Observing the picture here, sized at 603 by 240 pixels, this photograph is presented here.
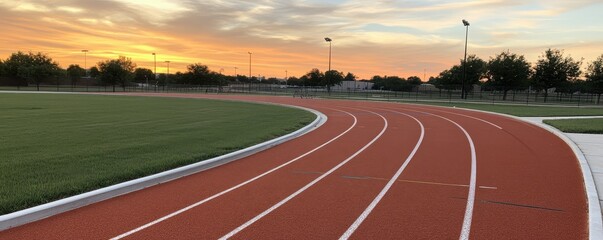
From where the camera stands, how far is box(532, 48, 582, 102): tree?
2105 inches

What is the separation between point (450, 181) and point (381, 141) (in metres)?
5.27

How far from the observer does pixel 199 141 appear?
11102 millimetres

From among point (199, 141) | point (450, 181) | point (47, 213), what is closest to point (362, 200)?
point (450, 181)

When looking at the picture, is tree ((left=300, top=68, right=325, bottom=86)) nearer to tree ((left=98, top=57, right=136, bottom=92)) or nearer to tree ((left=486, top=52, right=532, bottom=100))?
tree ((left=98, top=57, right=136, bottom=92))

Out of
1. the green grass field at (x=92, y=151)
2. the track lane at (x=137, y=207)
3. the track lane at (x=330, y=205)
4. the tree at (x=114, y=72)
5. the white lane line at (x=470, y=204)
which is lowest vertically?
the track lane at (x=137, y=207)

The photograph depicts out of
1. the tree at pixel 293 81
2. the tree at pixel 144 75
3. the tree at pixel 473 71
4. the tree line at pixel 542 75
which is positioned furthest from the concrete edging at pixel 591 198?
the tree at pixel 144 75

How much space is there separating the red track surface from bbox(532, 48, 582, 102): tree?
50.9m

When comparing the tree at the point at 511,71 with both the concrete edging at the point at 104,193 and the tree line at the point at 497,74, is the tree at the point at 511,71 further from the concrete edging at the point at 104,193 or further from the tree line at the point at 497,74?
the concrete edging at the point at 104,193

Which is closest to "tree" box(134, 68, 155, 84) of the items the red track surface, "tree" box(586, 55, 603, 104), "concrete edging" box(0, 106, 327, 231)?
"tree" box(586, 55, 603, 104)

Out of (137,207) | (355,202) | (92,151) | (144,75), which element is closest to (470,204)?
(355,202)

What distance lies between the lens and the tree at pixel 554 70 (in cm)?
5347

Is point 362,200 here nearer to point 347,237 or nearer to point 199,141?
point 347,237

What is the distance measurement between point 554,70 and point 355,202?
5823 centimetres

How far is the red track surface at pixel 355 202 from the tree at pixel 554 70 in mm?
50906
